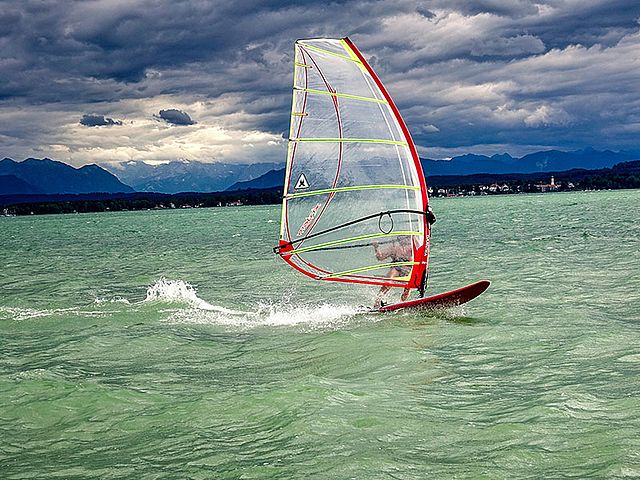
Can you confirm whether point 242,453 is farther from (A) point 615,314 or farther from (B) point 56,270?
(B) point 56,270

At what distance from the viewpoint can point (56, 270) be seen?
31000 mm

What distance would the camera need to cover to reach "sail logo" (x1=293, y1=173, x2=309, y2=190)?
13570 mm

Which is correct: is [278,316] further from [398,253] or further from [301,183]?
[301,183]

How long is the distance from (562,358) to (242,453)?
5.52 metres

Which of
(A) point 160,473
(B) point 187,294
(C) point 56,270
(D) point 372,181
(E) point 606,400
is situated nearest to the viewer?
(A) point 160,473

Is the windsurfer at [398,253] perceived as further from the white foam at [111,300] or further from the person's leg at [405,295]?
the white foam at [111,300]

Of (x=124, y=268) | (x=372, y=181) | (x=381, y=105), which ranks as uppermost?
(x=381, y=105)

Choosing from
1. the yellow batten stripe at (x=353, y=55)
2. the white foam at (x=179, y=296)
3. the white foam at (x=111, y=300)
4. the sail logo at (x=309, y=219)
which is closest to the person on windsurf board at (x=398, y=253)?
the sail logo at (x=309, y=219)

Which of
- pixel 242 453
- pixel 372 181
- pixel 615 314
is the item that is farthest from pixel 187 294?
pixel 242 453

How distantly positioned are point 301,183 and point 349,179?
2.96 ft

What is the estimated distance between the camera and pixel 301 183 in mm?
13602

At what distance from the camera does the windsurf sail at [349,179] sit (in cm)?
1330

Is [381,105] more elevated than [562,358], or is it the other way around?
[381,105]

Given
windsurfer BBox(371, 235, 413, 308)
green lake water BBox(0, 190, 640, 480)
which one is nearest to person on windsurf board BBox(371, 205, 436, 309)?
windsurfer BBox(371, 235, 413, 308)
